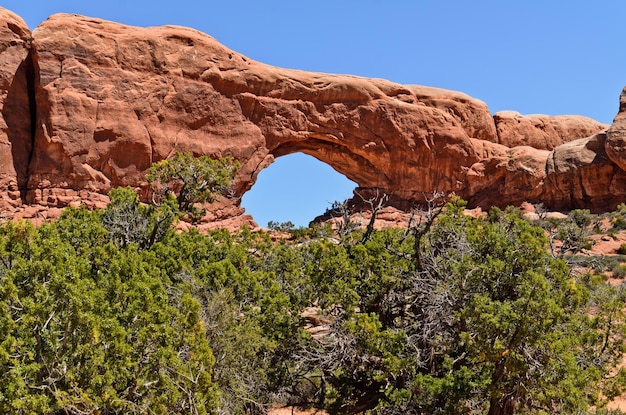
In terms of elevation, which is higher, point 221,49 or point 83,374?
point 221,49

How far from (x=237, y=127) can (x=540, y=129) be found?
1983 cm

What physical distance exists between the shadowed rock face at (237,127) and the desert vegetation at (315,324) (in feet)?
52.7

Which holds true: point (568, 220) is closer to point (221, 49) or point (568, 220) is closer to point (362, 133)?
point (362, 133)

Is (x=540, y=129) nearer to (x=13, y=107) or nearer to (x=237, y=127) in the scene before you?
(x=237, y=127)

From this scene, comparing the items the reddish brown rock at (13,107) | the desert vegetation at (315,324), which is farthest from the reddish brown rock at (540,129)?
the desert vegetation at (315,324)

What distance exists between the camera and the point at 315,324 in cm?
1536

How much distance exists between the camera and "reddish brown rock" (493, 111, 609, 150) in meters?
41.7

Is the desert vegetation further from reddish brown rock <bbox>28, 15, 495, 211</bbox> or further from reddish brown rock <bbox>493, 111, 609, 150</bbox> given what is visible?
reddish brown rock <bbox>493, 111, 609, 150</bbox>

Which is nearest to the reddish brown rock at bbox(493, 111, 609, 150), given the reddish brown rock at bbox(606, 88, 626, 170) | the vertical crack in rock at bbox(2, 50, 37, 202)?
the reddish brown rock at bbox(606, 88, 626, 170)

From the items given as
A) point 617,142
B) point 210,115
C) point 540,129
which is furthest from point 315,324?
point 540,129

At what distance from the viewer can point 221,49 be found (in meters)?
33.4

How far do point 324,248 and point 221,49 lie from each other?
21796 mm

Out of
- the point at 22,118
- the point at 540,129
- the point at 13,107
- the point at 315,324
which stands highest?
the point at 540,129

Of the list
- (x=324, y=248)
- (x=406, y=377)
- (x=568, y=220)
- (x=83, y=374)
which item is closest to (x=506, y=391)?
(x=406, y=377)
